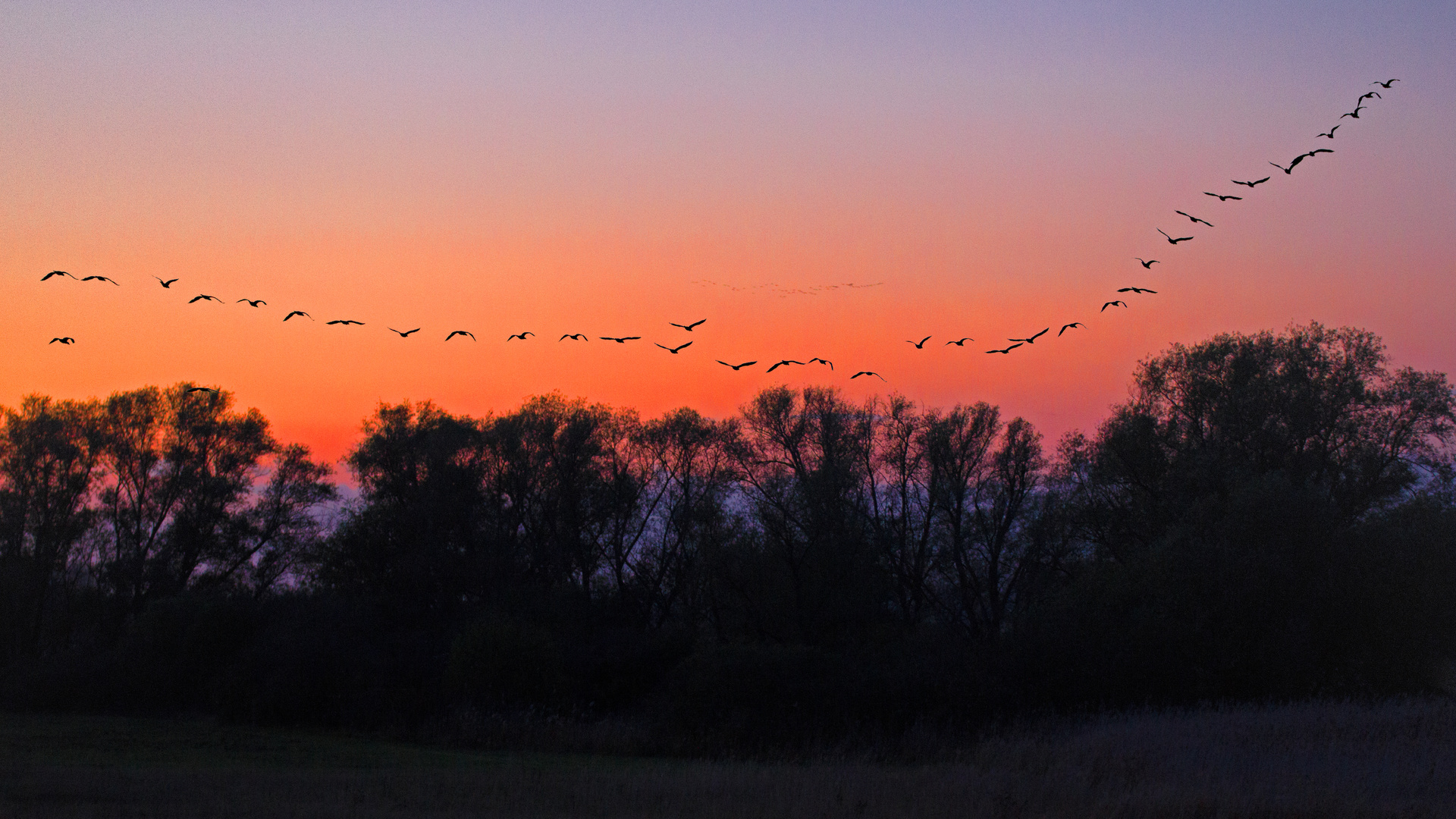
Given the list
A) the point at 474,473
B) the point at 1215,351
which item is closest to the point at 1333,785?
the point at 1215,351

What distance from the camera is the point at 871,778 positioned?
2245 centimetres

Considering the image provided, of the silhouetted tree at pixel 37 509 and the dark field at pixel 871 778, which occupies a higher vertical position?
the silhouetted tree at pixel 37 509

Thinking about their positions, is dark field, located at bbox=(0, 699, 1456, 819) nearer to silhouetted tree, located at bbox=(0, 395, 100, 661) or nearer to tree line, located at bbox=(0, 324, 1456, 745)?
tree line, located at bbox=(0, 324, 1456, 745)

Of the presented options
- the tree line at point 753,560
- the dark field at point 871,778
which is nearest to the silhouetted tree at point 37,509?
the tree line at point 753,560

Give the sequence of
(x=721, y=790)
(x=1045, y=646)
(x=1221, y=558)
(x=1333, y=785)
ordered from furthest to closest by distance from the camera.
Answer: (x=1045, y=646)
(x=1221, y=558)
(x=721, y=790)
(x=1333, y=785)

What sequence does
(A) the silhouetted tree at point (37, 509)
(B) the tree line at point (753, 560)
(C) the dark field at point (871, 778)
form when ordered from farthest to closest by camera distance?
Answer: (A) the silhouetted tree at point (37, 509)
(B) the tree line at point (753, 560)
(C) the dark field at point (871, 778)

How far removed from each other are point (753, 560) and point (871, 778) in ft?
92.7

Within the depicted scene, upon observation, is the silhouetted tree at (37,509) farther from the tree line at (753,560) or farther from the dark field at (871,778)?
the dark field at (871,778)

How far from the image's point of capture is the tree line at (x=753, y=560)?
35.2m

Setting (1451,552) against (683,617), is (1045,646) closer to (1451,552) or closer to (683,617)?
(1451,552)

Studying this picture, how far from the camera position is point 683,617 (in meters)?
54.3

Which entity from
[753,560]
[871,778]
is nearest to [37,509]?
[753,560]

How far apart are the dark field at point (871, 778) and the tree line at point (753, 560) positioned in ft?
16.6

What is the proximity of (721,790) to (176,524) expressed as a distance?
1731 inches
